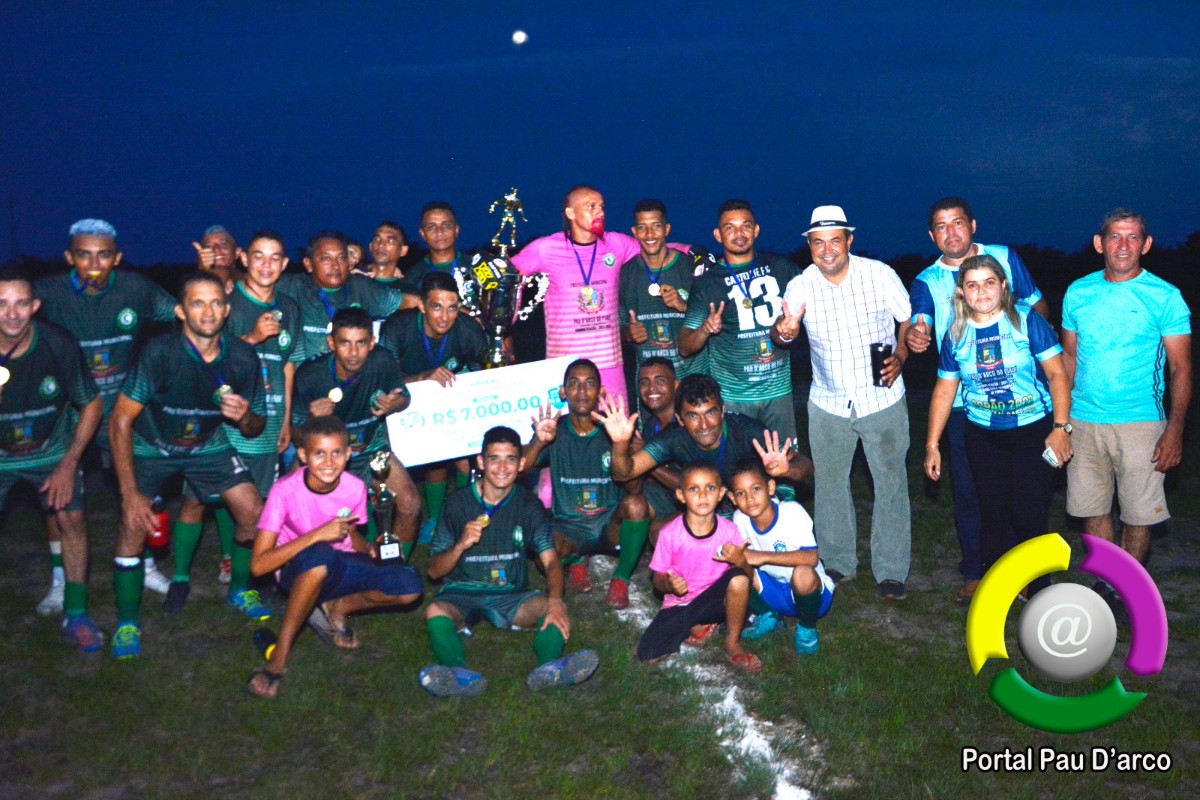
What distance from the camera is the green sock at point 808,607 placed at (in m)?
6.42

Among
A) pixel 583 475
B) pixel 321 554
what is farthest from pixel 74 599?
pixel 583 475

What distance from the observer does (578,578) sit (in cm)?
777

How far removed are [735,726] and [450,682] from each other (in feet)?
5.37

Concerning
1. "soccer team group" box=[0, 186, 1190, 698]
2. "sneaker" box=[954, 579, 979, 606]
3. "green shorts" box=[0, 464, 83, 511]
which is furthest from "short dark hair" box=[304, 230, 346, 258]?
"sneaker" box=[954, 579, 979, 606]

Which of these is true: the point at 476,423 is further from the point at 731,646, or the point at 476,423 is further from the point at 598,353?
the point at 731,646

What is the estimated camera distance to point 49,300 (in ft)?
23.3

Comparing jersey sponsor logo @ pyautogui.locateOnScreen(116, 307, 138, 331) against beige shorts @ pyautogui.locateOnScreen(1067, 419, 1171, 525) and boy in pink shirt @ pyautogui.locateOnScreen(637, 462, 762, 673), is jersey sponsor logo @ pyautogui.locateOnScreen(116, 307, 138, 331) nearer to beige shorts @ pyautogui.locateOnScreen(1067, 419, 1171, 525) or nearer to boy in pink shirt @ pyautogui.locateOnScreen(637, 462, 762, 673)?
boy in pink shirt @ pyautogui.locateOnScreen(637, 462, 762, 673)

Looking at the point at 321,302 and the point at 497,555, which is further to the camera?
the point at 321,302

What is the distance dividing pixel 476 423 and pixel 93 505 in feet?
14.7

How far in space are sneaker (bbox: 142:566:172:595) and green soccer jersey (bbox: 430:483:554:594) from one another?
254cm

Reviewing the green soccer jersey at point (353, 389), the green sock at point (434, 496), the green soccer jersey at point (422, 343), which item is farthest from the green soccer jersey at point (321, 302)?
the green sock at point (434, 496)

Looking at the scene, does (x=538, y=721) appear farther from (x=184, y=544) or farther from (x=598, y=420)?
(x=184, y=544)

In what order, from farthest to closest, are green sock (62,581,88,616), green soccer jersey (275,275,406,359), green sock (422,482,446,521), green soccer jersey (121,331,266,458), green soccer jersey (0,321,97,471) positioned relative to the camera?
green sock (422,482,446,521) → green soccer jersey (275,275,406,359) → green sock (62,581,88,616) → green soccer jersey (121,331,266,458) → green soccer jersey (0,321,97,471)

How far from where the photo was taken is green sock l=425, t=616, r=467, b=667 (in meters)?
6.11
